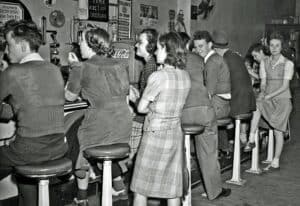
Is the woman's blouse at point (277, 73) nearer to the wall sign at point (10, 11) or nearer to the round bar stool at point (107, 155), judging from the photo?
the round bar stool at point (107, 155)

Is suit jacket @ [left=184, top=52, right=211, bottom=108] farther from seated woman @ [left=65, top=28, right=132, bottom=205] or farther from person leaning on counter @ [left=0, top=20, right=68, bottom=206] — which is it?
person leaning on counter @ [left=0, top=20, right=68, bottom=206]

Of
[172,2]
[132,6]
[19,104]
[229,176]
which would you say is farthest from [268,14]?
[19,104]

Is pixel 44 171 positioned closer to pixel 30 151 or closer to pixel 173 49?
pixel 30 151

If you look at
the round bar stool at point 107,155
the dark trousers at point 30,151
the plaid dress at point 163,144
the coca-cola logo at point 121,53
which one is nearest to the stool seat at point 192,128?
the plaid dress at point 163,144

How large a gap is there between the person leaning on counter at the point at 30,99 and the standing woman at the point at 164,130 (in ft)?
1.87

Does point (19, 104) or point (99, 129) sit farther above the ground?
point (19, 104)

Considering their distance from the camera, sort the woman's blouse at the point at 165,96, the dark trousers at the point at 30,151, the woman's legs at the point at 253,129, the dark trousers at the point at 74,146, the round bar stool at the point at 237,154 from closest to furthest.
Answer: the dark trousers at the point at 30,151 → the woman's blouse at the point at 165,96 → the dark trousers at the point at 74,146 → the round bar stool at the point at 237,154 → the woman's legs at the point at 253,129

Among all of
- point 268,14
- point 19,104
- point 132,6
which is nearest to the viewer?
point 19,104

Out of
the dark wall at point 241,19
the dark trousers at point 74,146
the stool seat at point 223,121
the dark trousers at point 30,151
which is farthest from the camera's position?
the dark wall at point 241,19

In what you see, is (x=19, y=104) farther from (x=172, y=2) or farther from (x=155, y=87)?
(x=172, y=2)

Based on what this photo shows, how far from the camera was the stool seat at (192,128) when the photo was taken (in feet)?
11.3

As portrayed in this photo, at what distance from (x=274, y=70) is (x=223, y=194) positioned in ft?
5.45

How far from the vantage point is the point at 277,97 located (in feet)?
16.8

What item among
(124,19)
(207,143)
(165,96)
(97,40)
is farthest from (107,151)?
(124,19)
